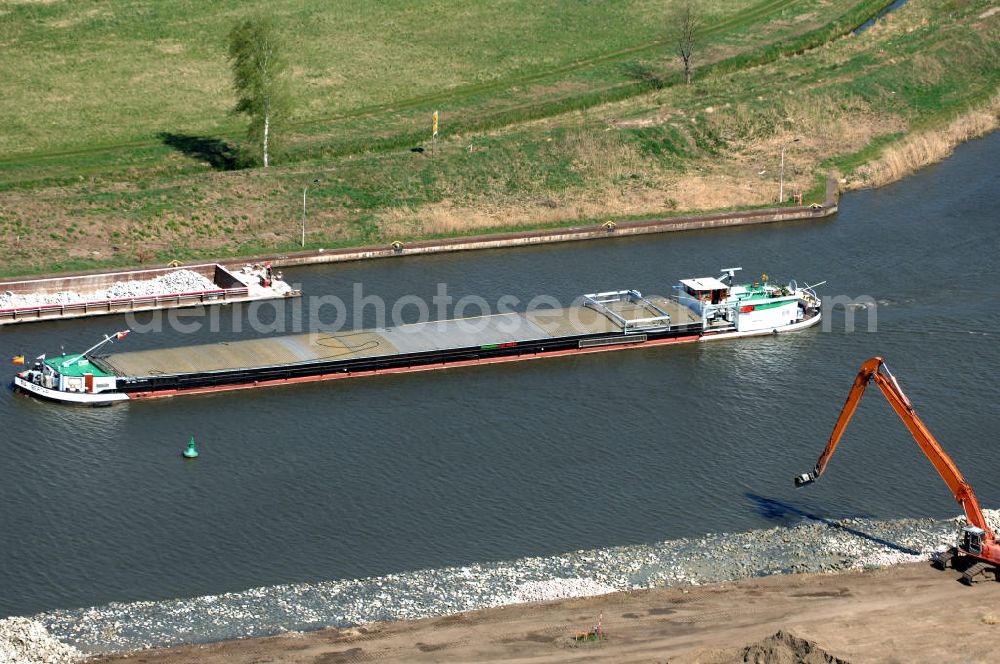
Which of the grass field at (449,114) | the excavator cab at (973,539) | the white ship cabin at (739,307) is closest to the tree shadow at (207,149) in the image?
the grass field at (449,114)

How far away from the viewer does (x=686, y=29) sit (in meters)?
164

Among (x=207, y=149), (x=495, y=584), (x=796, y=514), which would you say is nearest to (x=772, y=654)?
(x=495, y=584)

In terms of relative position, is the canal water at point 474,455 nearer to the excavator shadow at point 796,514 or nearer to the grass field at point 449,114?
the excavator shadow at point 796,514

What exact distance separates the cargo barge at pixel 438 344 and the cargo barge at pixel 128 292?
7.46m

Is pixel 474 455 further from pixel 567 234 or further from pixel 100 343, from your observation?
pixel 567 234

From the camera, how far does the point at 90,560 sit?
6706 centimetres

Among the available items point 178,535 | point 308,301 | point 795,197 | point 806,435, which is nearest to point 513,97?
point 795,197

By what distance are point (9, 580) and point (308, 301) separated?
40899mm

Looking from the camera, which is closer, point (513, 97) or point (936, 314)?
point (936, 314)

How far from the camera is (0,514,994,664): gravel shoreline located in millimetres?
61531

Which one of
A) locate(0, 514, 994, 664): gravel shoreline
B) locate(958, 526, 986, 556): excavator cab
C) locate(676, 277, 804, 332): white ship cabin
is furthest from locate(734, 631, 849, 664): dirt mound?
locate(676, 277, 804, 332): white ship cabin

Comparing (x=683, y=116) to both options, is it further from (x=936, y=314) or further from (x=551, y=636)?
(x=551, y=636)

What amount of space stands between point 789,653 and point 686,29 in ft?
382

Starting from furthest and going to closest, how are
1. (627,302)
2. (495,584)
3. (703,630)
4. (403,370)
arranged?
(627,302), (403,370), (495,584), (703,630)
